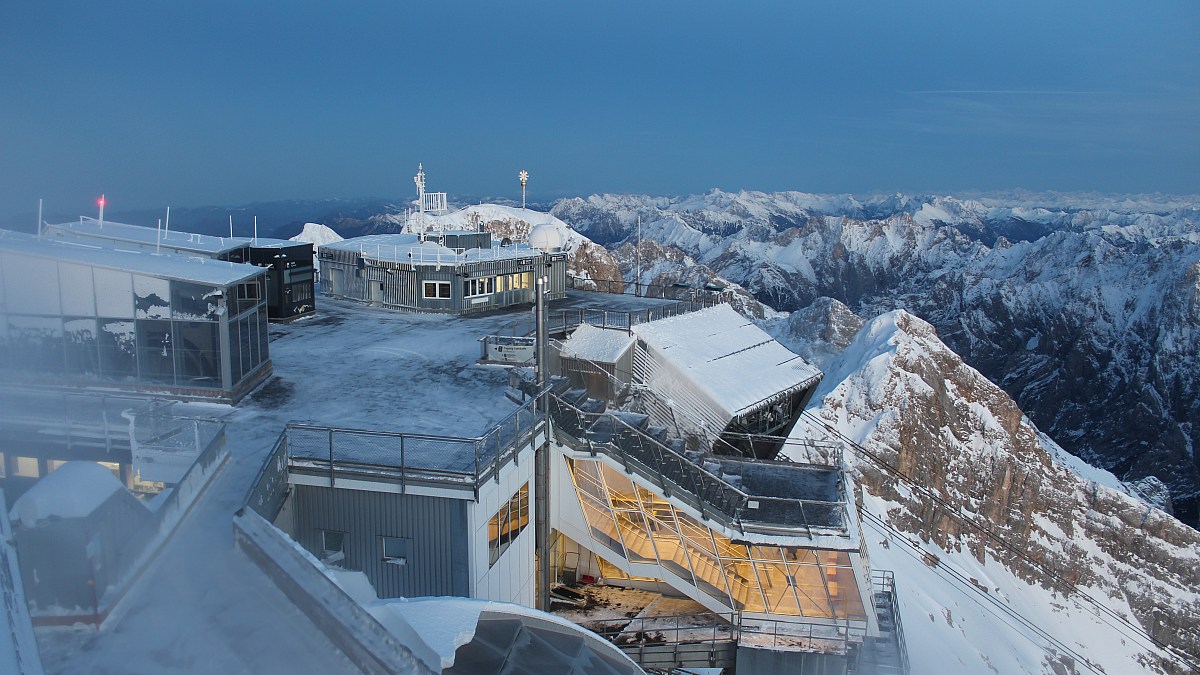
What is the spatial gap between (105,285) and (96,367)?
74.4 inches

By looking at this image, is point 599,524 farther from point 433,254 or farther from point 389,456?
point 433,254

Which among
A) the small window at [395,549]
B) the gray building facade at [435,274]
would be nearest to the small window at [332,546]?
the small window at [395,549]

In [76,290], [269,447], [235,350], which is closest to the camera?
[269,447]

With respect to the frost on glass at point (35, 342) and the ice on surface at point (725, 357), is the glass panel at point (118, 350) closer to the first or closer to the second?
the frost on glass at point (35, 342)

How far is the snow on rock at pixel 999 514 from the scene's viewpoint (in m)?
98.3

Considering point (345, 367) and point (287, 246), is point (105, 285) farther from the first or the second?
point (287, 246)

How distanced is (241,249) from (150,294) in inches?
431

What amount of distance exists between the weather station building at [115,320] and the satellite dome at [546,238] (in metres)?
13.9

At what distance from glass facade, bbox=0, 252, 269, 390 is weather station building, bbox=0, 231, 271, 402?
21 millimetres

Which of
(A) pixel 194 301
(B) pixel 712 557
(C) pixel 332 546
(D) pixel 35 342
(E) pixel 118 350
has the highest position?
(A) pixel 194 301

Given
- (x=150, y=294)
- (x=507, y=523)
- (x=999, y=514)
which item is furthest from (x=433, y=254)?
(x=999, y=514)

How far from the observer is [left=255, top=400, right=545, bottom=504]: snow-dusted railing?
15.3 metres

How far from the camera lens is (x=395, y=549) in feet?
53.2

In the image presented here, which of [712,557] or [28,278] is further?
[712,557]
